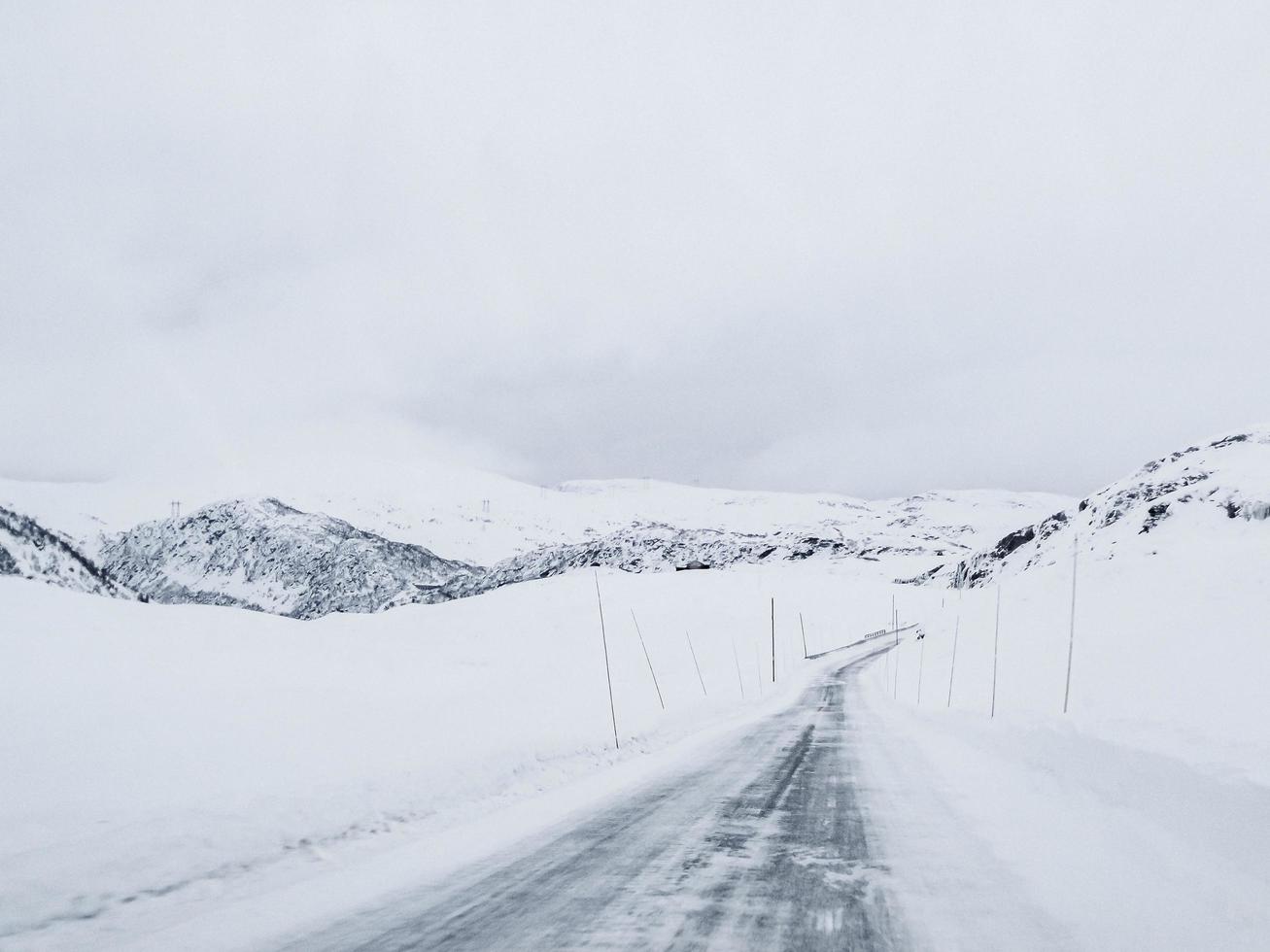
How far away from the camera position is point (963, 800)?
1008 cm

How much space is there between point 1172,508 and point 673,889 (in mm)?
60543

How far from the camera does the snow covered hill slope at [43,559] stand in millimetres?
40184

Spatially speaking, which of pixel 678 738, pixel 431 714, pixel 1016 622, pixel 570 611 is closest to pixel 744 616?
pixel 570 611

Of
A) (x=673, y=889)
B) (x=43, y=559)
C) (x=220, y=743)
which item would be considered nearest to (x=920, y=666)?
(x=220, y=743)

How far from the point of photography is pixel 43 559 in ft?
141

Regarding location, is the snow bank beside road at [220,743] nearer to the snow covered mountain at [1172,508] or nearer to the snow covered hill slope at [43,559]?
the snow covered mountain at [1172,508]

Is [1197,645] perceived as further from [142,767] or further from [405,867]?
[142,767]

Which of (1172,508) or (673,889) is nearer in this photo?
(673,889)

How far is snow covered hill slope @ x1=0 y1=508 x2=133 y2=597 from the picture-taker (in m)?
40.2

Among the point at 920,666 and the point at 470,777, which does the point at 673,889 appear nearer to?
Answer: the point at 470,777

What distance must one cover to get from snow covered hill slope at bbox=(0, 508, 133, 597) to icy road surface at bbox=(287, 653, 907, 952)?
1643 inches

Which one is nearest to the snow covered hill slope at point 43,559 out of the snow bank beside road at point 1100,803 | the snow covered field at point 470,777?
the snow covered field at point 470,777

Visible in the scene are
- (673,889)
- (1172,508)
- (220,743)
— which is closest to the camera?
(673,889)

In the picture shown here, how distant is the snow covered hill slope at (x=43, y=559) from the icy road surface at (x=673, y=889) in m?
41.7
